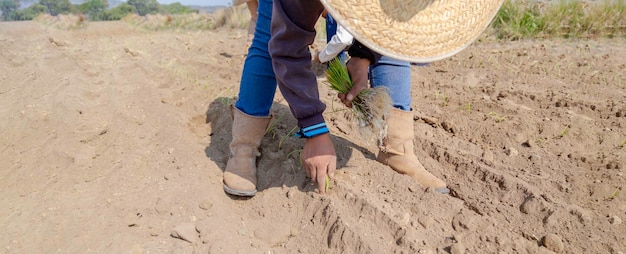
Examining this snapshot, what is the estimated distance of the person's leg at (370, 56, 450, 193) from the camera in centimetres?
206

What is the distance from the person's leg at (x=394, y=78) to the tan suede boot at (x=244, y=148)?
0.55m

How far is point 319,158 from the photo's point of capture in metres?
1.91

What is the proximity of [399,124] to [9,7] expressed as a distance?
472 inches

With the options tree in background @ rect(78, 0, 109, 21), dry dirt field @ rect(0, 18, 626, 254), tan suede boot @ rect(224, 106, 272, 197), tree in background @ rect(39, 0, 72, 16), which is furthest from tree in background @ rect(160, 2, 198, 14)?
tan suede boot @ rect(224, 106, 272, 197)

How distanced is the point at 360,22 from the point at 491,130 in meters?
1.58

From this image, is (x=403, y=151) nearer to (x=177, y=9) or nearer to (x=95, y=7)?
(x=177, y=9)

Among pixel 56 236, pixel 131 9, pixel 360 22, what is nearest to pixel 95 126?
pixel 56 236

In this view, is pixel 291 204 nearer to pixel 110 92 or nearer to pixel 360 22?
pixel 360 22

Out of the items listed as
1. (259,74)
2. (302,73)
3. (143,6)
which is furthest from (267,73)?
(143,6)

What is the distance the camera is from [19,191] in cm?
205

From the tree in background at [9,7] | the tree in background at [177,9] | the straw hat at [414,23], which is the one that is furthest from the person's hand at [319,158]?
the tree in background at [9,7]

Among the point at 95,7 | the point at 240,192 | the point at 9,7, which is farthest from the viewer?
the point at 95,7

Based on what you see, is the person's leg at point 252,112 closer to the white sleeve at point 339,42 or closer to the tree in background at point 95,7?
the white sleeve at point 339,42

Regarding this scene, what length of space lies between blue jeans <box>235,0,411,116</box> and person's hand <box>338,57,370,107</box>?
0.18 m
